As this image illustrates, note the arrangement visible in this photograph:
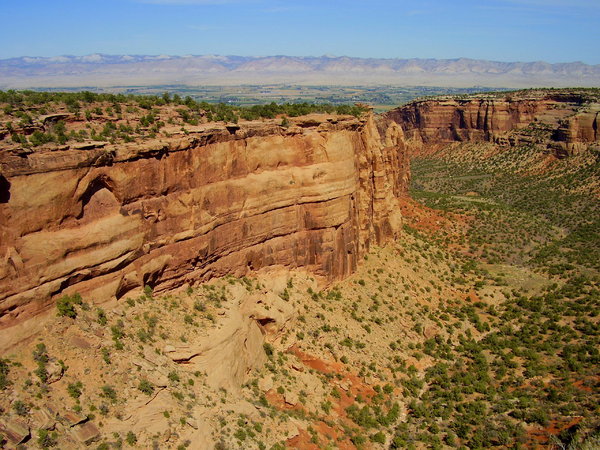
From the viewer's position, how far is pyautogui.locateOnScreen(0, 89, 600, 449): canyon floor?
2100 cm

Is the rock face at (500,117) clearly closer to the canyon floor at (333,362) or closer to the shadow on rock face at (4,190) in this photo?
the canyon floor at (333,362)

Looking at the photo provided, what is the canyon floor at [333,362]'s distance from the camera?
21000 millimetres

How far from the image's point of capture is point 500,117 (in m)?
119

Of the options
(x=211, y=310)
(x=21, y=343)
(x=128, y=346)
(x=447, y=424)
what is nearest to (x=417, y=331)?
(x=447, y=424)

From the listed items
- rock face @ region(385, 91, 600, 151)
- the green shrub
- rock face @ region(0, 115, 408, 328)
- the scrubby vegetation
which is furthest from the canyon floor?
rock face @ region(385, 91, 600, 151)

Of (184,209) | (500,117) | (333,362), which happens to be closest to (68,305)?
(184,209)

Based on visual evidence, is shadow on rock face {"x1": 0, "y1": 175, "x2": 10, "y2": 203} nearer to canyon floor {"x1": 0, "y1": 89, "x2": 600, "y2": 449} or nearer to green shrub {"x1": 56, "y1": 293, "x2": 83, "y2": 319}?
green shrub {"x1": 56, "y1": 293, "x2": 83, "y2": 319}

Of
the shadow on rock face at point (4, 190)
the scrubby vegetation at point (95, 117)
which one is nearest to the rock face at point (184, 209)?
the shadow on rock face at point (4, 190)

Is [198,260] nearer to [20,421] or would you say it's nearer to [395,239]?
[20,421]

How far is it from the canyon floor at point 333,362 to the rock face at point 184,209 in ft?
4.76

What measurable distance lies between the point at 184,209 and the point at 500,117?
10768 cm

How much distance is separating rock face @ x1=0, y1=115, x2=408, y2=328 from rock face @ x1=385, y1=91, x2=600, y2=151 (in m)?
74.8

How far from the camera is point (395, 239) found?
50.6 m

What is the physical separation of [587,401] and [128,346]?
2626 cm
